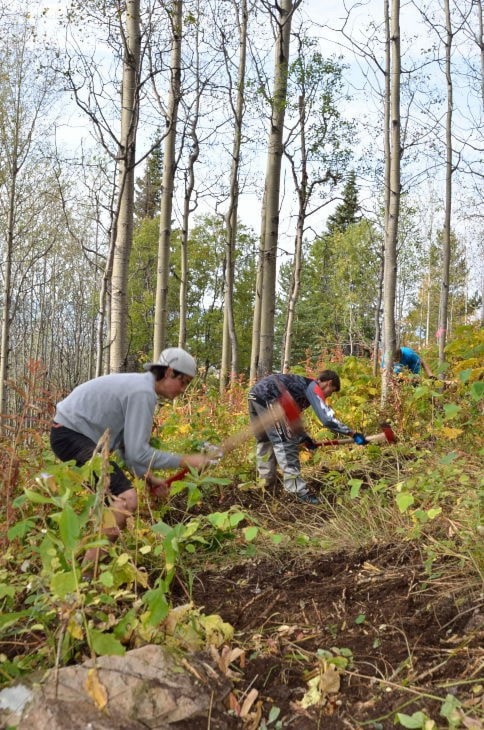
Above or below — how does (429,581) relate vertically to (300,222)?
below

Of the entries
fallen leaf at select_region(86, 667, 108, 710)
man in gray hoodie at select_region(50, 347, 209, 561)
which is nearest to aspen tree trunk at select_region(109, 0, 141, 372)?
man in gray hoodie at select_region(50, 347, 209, 561)

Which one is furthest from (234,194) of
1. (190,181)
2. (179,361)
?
(179,361)

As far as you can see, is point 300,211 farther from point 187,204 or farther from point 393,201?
point 393,201

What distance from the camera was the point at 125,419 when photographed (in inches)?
135

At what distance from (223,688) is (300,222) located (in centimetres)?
1127

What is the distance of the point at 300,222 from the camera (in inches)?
498

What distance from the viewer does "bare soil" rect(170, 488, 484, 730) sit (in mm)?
2154

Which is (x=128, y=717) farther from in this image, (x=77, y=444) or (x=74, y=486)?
(x=77, y=444)

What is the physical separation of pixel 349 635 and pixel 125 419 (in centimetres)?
164

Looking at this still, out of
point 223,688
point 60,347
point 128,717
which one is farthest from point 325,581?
point 60,347

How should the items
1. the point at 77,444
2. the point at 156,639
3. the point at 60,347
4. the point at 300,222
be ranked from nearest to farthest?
1. the point at 156,639
2. the point at 77,444
3. the point at 300,222
4. the point at 60,347

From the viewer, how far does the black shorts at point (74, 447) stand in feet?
11.2

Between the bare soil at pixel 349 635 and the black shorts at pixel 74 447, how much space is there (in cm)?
73

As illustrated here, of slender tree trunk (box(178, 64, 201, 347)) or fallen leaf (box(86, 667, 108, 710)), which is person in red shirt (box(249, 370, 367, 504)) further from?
slender tree trunk (box(178, 64, 201, 347))
